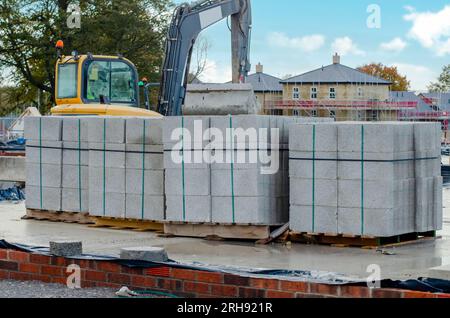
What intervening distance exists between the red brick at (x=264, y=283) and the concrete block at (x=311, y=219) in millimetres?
4057

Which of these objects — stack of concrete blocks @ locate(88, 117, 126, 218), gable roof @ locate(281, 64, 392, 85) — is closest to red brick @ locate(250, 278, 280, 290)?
stack of concrete blocks @ locate(88, 117, 126, 218)

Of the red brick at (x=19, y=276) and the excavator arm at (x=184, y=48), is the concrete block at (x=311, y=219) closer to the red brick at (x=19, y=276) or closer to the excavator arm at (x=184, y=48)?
the red brick at (x=19, y=276)

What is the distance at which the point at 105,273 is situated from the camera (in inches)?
368

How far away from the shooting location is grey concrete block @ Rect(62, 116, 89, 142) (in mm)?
14719

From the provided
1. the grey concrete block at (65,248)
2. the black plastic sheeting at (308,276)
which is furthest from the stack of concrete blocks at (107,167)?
the grey concrete block at (65,248)

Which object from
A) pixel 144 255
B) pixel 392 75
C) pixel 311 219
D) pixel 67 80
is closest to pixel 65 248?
pixel 144 255

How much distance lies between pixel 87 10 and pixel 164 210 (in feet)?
120

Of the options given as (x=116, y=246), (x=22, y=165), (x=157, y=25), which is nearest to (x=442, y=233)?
(x=116, y=246)

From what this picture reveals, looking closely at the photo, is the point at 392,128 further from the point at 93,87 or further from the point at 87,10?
the point at 87,10

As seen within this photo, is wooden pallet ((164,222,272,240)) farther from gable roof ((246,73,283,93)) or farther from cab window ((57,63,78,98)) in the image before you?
gable roof ((246,73,283,93))

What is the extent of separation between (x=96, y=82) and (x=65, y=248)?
11.3m

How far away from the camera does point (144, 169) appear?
45.2ft

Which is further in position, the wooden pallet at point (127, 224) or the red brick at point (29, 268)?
the wooden pallet at point (127, 224)

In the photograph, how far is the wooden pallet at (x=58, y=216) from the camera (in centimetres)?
1484
